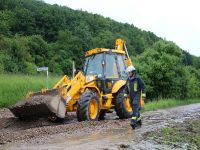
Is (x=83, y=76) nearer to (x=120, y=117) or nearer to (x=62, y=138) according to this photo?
(x=120, y=117)

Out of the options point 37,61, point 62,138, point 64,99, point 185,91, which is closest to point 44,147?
point 62,138

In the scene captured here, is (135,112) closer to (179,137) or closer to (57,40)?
(179,137)

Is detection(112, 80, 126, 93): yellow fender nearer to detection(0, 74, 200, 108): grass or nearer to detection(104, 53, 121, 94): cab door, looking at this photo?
detection(104, 53, 121, 94): cab door

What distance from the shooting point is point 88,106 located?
14.9 m

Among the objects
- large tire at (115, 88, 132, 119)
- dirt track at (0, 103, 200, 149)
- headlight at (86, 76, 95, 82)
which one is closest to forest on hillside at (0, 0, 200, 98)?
large tire at (115, 88, 132, 119)

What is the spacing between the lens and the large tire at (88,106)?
14812mm

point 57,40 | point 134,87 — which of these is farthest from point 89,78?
point 57,40

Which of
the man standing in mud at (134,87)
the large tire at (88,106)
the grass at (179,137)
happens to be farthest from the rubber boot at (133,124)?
the large tire at (88,106)

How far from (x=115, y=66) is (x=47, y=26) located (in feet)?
214

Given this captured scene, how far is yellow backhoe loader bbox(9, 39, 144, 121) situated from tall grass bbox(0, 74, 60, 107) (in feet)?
20.1

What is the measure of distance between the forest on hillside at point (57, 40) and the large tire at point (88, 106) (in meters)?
21.8

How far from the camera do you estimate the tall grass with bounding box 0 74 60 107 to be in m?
22.3

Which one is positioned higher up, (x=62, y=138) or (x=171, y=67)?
(x=171, y=67)

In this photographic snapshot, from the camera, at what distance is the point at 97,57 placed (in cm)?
1727
